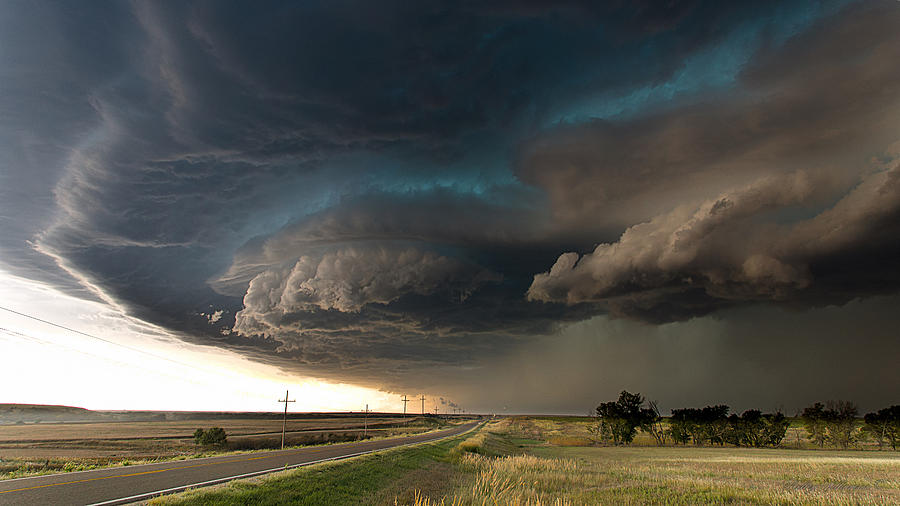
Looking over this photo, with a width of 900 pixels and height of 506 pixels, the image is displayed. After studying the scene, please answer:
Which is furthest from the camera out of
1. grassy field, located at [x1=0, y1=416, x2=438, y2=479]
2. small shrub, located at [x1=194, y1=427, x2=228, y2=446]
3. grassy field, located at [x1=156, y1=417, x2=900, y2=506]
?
small shrub, located at [x1=194, y1=427, x2=228, y2=446]

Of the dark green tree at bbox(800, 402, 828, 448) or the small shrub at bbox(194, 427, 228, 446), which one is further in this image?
the dark green tree at bbox(800, 402, 828, 448)

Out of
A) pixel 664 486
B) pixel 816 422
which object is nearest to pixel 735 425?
pixel 816 422

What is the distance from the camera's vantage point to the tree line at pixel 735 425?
90562 mm

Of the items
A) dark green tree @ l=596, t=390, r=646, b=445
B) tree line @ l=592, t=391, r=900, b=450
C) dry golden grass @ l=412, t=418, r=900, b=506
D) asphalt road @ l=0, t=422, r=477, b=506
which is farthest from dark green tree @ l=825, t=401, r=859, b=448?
asphalt road @ l=0, t=422, r=477, b=506

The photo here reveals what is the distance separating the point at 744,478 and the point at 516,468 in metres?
15.8

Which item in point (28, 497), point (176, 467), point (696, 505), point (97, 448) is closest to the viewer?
point (28, 497)

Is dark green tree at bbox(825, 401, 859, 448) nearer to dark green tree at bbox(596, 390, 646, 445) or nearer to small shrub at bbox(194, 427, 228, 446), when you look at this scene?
dark green tree at bbox(596, 390, 646, 445)

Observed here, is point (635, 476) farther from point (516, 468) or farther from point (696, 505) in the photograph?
point (696, 505)

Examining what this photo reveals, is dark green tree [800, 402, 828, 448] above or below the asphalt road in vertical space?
below

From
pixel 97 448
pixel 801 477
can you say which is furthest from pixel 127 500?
pixel 97 448

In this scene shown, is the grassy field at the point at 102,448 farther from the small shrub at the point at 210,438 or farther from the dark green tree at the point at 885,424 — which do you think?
the dark green tree at the point at 885,424

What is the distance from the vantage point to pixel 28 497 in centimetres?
1595

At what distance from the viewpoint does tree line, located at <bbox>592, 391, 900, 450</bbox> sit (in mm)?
90562

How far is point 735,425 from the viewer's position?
318ft
